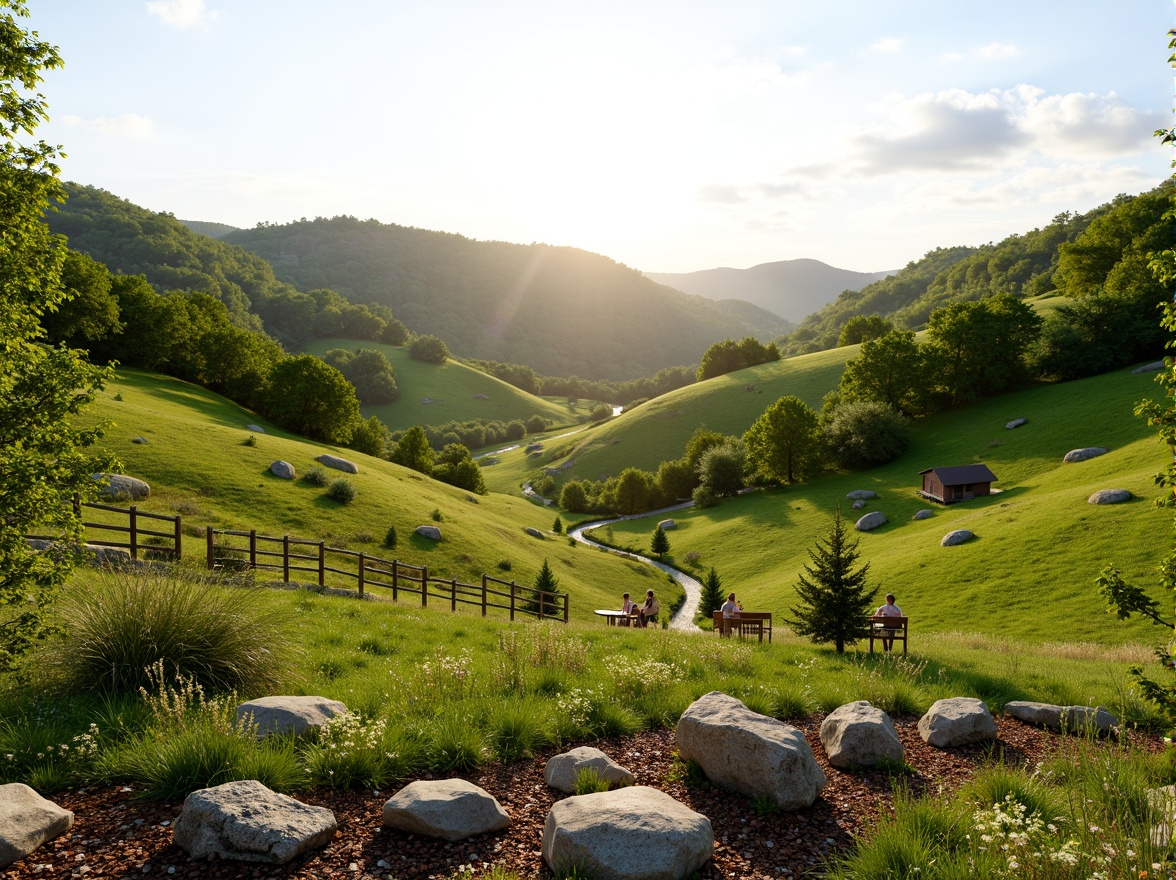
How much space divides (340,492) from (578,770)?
3835cm

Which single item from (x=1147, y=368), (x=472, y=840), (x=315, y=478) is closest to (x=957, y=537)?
(x=1147, y=368)

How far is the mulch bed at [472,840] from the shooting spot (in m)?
5.96

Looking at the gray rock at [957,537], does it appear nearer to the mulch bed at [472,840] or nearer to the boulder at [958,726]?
the boulder at [958,726]

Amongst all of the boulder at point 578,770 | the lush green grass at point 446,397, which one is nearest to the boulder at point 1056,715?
the boulder at point 578,770

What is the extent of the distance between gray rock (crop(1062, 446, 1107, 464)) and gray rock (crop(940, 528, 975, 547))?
18.6 meters

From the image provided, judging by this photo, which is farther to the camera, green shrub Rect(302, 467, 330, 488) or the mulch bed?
green shrub Rect(302, 467, 330, 488)

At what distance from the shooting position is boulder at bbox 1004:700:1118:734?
434 inches

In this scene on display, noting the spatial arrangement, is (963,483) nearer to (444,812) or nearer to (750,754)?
(750,754)

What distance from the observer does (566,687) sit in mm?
11328

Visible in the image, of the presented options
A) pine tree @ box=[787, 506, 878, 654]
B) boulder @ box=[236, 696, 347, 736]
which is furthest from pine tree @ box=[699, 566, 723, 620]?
boulder @ box=[236, 696, 347, 736]

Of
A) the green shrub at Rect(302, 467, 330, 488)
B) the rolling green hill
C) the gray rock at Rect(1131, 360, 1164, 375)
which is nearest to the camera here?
the rolling green hill

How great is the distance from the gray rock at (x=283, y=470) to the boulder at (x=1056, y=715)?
137 ft

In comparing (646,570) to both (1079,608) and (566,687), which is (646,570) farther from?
(566,687)

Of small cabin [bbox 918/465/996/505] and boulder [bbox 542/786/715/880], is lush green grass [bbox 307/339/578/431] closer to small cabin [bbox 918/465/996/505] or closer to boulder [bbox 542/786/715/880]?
small cabin [bbox 918/465/996/505]
